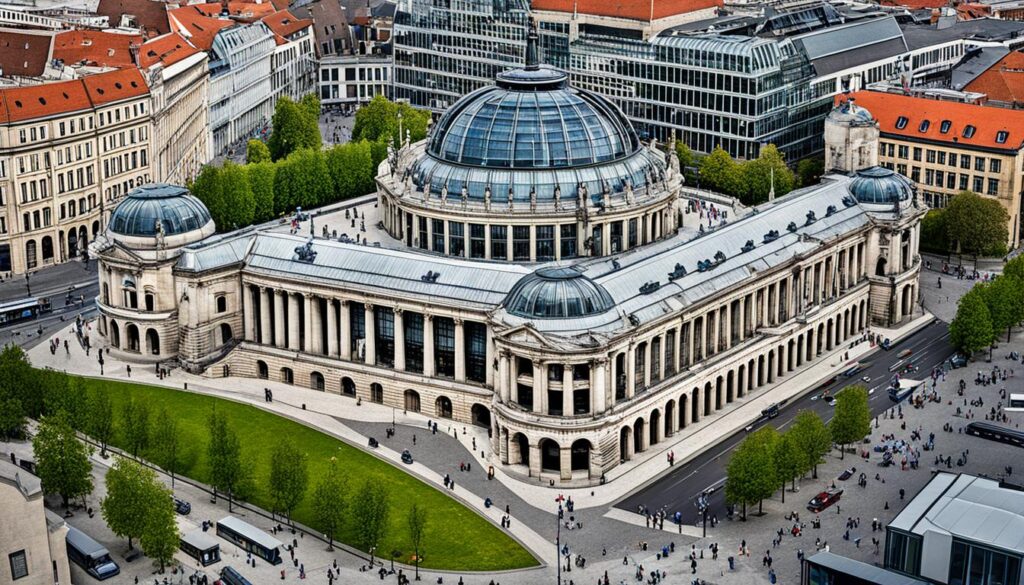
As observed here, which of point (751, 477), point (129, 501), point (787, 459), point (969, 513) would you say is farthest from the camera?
point (787, 459)

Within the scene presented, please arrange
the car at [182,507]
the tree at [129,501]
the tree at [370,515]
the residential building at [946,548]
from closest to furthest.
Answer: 1. the residential building at [946,548]
2. the tree at [129,501]
3. the tree at [370,515]
4. the car at [182,507]

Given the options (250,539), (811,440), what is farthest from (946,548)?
(250,539)

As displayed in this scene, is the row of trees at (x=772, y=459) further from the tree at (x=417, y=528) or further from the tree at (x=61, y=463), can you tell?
the tree at (x=61, y=463)

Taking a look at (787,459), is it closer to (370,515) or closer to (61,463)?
(370,515)

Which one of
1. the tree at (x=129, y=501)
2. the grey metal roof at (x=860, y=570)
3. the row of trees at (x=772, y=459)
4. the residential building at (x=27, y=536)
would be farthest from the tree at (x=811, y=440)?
the residential building at (x=27, y=536)

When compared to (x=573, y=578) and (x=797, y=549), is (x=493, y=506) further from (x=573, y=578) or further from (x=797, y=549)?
(x=797, y=549)

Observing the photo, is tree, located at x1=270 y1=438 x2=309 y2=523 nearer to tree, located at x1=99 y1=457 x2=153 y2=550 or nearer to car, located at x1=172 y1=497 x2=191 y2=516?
car, located at x1=172 y1=497 x2=191 y2=516

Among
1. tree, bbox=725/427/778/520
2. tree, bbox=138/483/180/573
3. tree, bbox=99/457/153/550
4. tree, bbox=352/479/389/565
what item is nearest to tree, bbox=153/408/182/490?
tree, bbox=99/457/153/550
